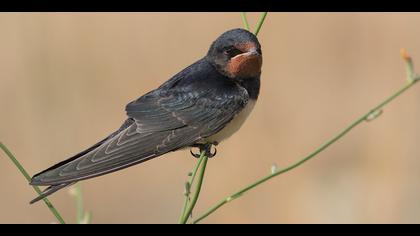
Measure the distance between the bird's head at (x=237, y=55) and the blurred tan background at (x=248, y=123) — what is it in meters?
2.85

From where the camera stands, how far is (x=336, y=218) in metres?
5.16

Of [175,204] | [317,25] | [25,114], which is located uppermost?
[25,114]

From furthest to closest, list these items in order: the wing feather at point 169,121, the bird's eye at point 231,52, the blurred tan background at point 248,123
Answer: the blurred tan background at point 248,123 < the bird's eye at point 231,52 < the wing feather at point 169,121

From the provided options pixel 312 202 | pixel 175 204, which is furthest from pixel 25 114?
pixel 312 202

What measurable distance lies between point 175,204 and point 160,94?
3.17m

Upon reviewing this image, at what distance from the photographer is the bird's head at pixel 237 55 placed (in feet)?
7.61

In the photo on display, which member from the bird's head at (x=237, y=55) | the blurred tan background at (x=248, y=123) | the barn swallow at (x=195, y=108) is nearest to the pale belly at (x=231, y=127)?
the barn swallow at (x=195, y=108)

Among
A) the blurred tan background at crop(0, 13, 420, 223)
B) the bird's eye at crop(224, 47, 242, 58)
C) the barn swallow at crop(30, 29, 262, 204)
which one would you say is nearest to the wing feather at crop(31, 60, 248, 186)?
the barn swallow at crop(30, 29, 262, 204)

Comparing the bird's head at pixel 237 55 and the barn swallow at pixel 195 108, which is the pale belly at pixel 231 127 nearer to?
the barn swallow at pixel 195 108

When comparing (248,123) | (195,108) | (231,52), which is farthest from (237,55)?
(248,123)

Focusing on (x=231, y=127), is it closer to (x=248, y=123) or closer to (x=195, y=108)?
(x=195, y=108)

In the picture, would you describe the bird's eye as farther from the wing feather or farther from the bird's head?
the wing feather

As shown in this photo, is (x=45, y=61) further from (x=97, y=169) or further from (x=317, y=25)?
(x=97, y=169)

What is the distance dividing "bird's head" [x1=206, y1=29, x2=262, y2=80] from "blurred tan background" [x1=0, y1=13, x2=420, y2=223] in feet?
9.35
